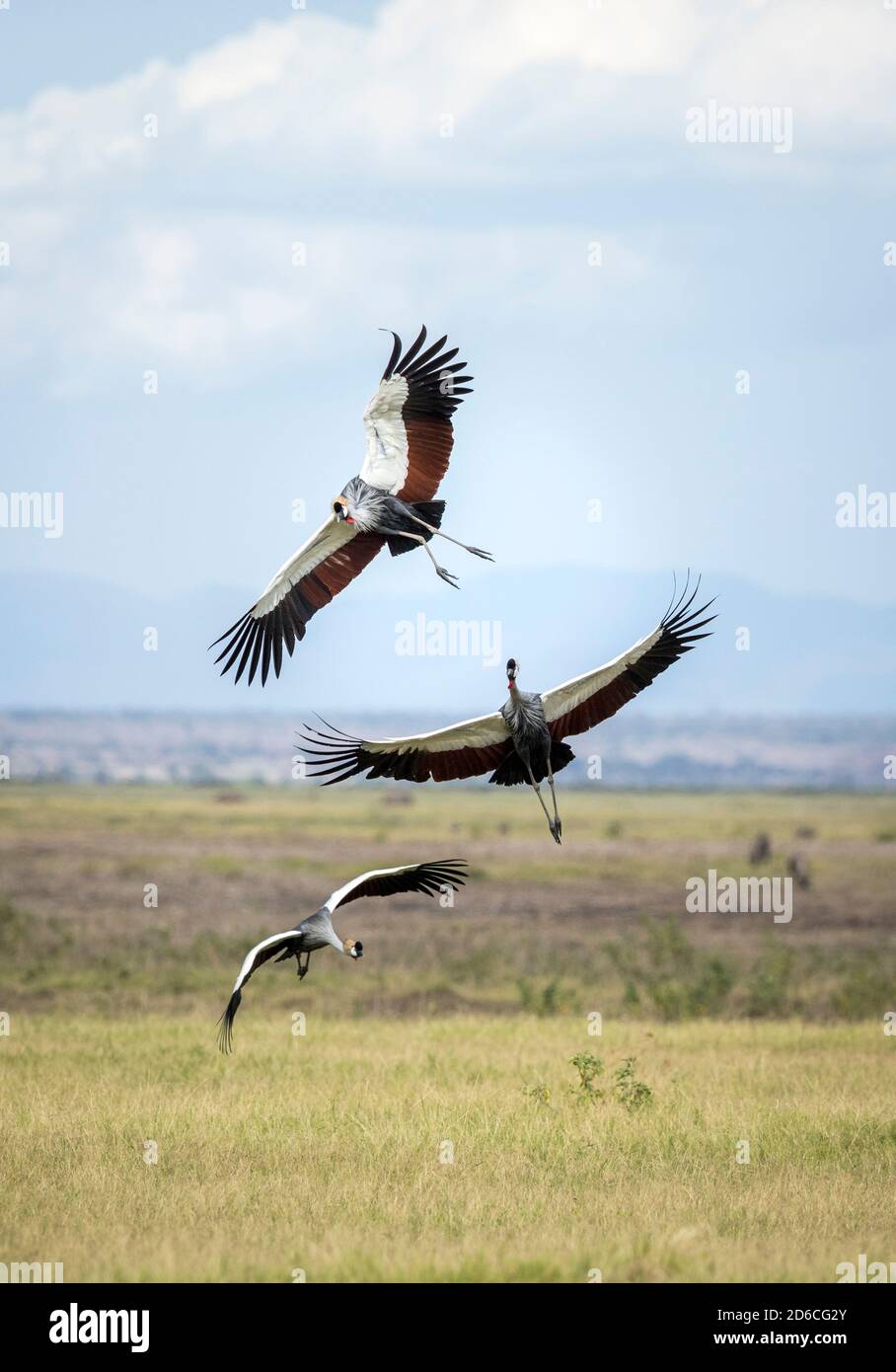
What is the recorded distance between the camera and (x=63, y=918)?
3425 cm

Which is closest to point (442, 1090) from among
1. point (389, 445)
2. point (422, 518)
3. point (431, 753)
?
point (431, 753)

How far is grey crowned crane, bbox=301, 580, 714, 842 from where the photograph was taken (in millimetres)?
12055

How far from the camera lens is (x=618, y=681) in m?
12.3

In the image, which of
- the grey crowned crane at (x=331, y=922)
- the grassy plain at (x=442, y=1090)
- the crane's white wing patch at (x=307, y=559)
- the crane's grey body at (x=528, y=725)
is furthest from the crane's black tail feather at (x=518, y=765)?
the grassy plain at (x=442, y=1090)

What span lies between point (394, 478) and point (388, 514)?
288 millimetres

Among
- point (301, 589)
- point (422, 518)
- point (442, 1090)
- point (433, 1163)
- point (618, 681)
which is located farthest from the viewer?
point (442, 1090)

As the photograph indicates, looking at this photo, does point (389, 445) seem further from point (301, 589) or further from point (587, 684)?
point (587, 684)

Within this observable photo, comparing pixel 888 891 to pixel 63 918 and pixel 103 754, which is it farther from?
pixel 103 754

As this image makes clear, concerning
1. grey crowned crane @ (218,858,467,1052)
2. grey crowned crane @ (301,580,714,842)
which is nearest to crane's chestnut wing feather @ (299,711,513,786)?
grey crowned crane @ (301,580,714,842)

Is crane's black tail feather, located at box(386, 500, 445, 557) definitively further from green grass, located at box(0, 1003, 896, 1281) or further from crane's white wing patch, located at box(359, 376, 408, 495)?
green grass, located at box(0, 1003, 896, 1281)

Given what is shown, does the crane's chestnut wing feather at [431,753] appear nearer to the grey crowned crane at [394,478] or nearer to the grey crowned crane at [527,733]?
the grey crowned crane at [527,733]

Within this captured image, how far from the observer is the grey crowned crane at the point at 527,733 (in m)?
12.1
